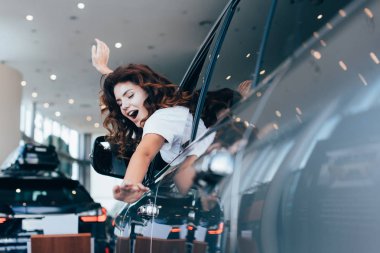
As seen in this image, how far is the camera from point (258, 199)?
2.65 feet

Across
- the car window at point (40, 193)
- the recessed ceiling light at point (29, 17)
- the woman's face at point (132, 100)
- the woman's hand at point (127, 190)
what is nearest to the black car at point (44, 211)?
the car window at point (40, 193)

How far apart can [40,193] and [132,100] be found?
10.7 ft

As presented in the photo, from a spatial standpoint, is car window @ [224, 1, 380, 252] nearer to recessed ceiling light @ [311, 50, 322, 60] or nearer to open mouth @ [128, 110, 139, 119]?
recessed ceiling light @ [311, 50, 322, 60]

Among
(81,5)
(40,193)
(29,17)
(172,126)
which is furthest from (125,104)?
(29,17)

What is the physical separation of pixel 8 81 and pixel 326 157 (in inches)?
518

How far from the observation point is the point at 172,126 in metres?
1.53

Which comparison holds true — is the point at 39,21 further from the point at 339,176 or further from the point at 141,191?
the point at 339,176

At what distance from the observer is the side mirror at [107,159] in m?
2.11

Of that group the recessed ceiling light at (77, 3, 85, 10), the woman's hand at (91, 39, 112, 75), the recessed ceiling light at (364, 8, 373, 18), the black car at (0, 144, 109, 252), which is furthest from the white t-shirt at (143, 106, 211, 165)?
the recessed ceiling light at (77, 3, 85, 10)

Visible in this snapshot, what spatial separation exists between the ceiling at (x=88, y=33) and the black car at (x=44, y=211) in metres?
4.02

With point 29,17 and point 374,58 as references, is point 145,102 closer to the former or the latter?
point 374,58

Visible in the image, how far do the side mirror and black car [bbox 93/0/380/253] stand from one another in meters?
1.12

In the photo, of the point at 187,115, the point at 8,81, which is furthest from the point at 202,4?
the point at 187,115

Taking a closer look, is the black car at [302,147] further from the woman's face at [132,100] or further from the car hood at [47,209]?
the car hood at [47,209]
